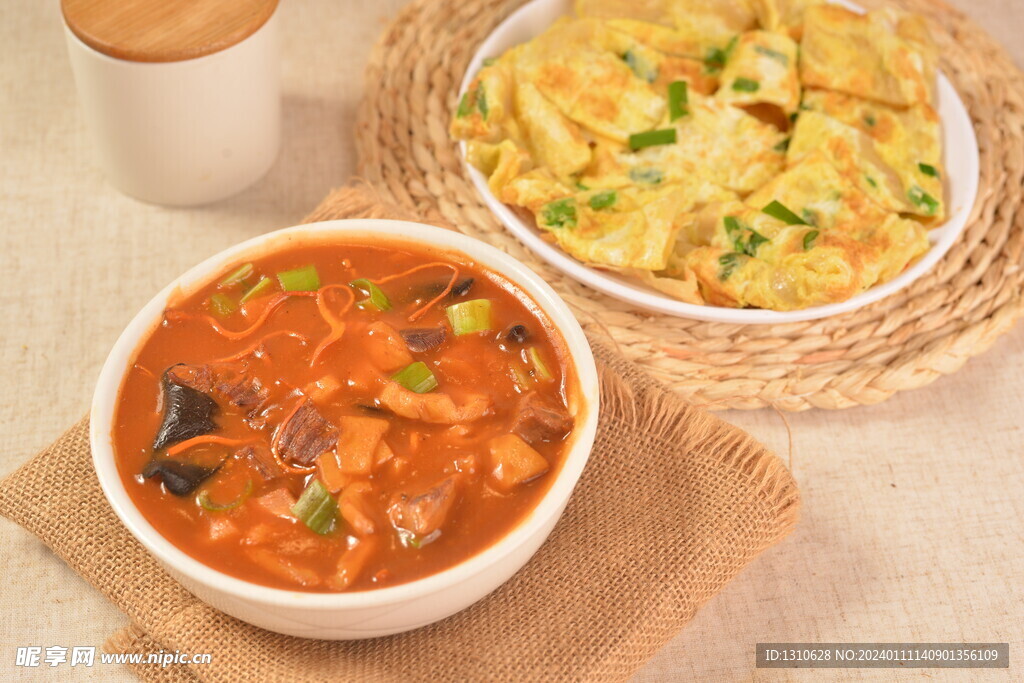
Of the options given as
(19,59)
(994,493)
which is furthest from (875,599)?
(19,59)

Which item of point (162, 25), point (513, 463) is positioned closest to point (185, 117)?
point (162, 25)

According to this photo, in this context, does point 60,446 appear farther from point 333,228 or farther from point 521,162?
point 521,162

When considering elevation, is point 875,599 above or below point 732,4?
below

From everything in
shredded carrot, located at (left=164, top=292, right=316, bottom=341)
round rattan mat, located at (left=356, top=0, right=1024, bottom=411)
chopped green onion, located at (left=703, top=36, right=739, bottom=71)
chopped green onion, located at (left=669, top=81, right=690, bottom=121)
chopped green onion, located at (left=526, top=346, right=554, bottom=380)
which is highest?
chopped green onion, located at (left=703, top=36, right=739, bottom=71)

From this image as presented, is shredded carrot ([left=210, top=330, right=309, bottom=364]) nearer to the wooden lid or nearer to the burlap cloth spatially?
the burlap cloth

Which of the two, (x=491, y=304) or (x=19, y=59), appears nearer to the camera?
(x=491, y=304)

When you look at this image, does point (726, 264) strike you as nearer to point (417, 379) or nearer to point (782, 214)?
point (782, 214)

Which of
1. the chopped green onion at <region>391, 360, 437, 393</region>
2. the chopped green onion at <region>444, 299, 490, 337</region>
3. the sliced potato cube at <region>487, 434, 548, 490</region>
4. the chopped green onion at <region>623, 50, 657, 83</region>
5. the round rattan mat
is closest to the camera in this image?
the sliced potato cube at <region>487, 434, 548, 490</region>

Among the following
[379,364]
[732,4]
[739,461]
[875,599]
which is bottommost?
[875,599]

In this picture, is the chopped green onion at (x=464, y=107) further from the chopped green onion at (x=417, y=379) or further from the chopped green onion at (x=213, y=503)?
the chopped green onion at (x=213, y=503)

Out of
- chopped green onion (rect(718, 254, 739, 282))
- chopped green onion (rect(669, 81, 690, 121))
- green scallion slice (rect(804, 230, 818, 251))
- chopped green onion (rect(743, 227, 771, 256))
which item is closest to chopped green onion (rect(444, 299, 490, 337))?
chopped green onion (rect(718, 254, 739, 282))
